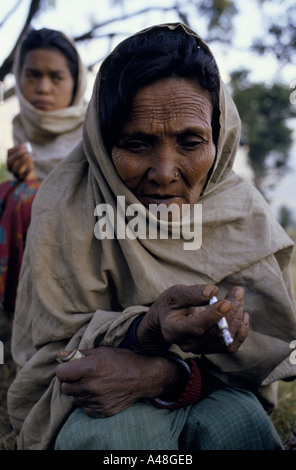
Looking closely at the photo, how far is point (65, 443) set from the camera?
1555mm

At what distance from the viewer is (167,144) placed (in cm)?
169

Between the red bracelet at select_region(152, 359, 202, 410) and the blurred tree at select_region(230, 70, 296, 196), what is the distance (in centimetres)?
1143

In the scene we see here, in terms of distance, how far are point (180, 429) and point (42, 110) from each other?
254cm

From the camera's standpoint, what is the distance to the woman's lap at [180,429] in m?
1.52

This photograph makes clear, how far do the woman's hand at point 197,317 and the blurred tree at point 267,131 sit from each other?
1164cm

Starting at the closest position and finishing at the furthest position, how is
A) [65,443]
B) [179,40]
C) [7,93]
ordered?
1. [65,443]
2. [179,40]
3. [7,93]

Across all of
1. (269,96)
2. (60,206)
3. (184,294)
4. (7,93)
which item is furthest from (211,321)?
(269,96)

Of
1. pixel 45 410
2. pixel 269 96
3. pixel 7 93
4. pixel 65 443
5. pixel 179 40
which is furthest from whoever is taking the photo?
pixel 269 96

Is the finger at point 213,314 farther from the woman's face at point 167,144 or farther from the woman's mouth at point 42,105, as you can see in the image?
the woman's mouth at point 42,105

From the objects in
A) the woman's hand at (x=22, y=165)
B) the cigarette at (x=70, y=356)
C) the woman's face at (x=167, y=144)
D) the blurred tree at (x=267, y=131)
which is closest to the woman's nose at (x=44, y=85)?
the woman's hand at (x=22, y=165)

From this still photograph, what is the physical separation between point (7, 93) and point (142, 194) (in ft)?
15.4

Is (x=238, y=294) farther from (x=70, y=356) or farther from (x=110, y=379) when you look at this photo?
(x=70, y=356)

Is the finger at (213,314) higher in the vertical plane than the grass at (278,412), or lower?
higher
